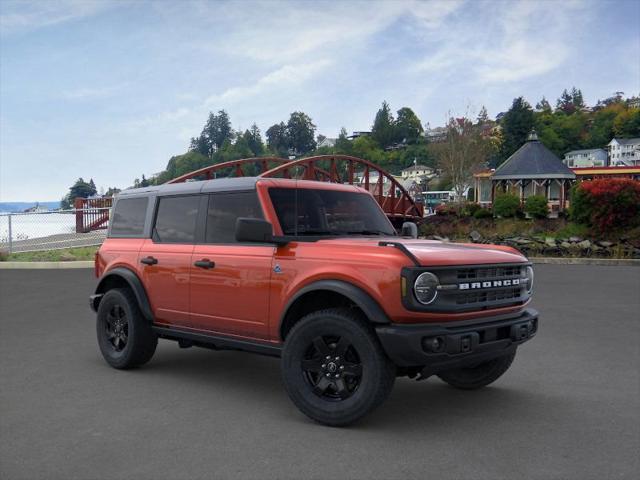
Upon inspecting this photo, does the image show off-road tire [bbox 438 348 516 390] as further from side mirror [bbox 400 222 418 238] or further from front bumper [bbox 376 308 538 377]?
side mirror [bbox 400 222 418 238]

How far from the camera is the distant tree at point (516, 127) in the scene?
4222 inches

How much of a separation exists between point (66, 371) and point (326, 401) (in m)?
3.29

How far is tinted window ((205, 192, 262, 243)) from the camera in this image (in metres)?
5.67

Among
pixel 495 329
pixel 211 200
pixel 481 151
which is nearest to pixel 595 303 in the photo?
pixel 495 329

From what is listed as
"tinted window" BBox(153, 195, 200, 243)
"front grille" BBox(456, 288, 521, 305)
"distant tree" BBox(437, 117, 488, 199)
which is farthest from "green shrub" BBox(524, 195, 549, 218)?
"distant tree" BBox(437, 117, 488, 199)

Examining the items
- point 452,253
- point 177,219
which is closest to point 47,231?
point 177,219

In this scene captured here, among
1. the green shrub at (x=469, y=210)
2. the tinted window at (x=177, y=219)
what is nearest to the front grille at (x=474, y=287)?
the tinted window at (x=177, y=219)

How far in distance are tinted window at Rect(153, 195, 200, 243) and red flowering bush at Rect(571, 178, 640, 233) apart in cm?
2198

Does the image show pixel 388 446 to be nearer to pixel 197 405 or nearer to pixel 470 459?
pixel 470 459

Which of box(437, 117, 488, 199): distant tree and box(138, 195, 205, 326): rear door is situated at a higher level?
box(437, 117, 488, 199): distant tree

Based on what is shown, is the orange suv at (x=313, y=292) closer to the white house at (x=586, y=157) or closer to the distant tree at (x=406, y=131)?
the white house at (x=586, y=157)

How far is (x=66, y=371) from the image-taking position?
659cm

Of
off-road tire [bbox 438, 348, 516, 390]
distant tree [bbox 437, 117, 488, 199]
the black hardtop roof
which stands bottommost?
off-road tire [bbox 438, 348, 516, 390]

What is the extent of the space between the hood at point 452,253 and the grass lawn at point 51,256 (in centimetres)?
1824
